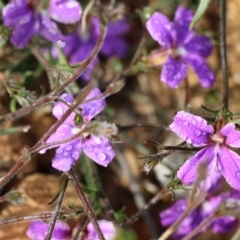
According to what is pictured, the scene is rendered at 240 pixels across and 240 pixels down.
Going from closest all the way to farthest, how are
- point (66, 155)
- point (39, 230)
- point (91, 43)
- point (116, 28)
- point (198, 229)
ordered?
point (198, 229) < point (66, 155) < point (39, 230) < point (91, 43) < point (116, 28)

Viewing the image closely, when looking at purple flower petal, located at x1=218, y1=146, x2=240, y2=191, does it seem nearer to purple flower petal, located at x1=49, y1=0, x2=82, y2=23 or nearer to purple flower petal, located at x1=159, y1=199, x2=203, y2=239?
purple flower petal, located at x1=159, y1=199, x2=203, y2=239

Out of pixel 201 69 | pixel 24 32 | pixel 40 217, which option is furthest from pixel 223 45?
pixel 40 217

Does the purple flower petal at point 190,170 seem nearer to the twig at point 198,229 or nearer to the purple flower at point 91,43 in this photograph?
the twig at point 198,229

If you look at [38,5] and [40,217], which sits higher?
[38,5]

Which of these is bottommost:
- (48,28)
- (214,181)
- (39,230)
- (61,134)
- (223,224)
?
(223,224)

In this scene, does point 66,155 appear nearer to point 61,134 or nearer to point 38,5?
point 61,134

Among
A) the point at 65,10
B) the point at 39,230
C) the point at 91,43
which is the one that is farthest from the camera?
the point at 91,43

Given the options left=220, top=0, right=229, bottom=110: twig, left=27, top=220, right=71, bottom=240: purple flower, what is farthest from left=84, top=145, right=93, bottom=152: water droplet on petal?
left=220, top=0, right=229, bottom=110: twig

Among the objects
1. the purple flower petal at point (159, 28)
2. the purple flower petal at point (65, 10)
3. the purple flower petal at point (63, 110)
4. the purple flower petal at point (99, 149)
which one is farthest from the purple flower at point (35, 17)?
the purple flower petal at point (99, 149)
